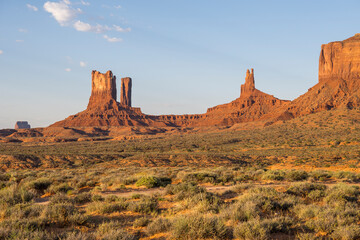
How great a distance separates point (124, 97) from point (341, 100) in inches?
5366

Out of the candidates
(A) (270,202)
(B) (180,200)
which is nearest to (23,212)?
(B) (180,200)

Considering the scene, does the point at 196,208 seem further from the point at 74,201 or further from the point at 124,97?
the point at 124,97

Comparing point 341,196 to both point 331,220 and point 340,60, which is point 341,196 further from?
point 340,60

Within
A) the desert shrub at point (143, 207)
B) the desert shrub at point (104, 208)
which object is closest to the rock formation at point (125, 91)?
the desert shrub at point (104, 208)

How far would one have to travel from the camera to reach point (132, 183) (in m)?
16.1

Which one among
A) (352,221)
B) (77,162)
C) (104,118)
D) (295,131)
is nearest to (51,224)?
(352,221)

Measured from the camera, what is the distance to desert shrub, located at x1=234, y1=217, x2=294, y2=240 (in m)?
6.03

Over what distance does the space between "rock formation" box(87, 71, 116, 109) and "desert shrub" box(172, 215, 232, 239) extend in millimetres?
160653

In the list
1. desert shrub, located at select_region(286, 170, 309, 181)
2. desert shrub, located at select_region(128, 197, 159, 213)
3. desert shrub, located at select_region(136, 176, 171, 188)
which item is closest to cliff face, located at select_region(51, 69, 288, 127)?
desert shrub, located at select_region(286, 170, 309, 181)

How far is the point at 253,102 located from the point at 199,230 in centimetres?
14031

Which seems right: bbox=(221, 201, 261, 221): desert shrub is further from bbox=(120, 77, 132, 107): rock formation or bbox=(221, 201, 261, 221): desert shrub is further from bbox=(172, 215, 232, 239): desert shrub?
bbox=(120, 77, 132, 107): rock formation

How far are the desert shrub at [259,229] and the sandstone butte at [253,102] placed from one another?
282 feet

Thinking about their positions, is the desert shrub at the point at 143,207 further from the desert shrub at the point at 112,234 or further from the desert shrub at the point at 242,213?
the desert shrub at the point at 242,213

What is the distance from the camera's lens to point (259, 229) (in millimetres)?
6117
